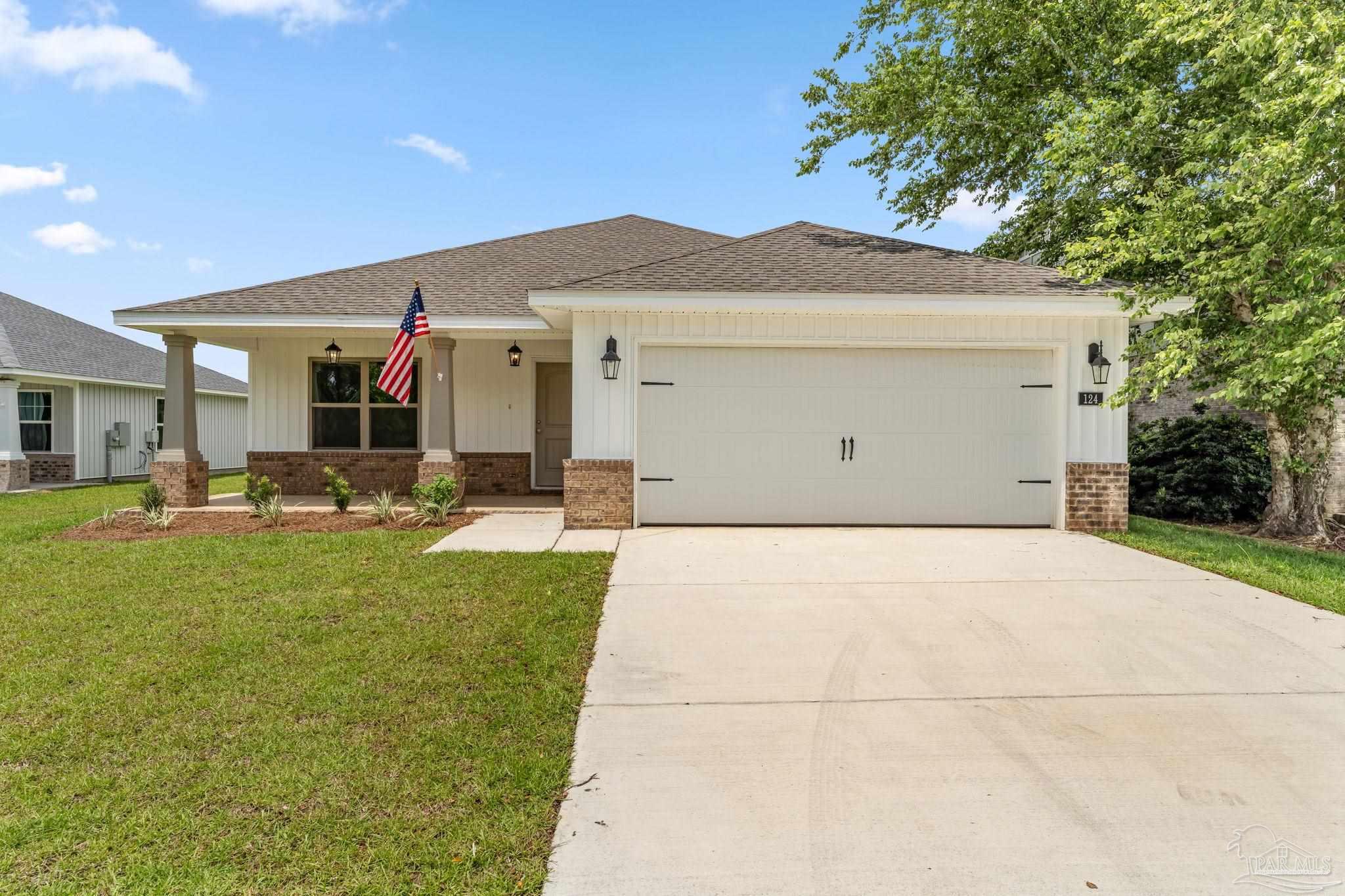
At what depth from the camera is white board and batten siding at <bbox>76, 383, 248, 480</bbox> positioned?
55.4 ft

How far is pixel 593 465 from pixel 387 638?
4.22 m

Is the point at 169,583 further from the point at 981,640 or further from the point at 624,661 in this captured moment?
the point at 981,640

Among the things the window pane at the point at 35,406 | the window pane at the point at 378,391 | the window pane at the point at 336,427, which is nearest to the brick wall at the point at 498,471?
the window pane at the point at 378,391

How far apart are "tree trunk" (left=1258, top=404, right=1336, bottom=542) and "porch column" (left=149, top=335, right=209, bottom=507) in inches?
596

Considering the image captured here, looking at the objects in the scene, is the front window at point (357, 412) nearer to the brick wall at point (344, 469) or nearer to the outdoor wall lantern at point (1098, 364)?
the brick wall at point (344, 469)

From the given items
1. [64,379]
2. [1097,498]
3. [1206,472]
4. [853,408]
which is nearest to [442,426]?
[853,408]

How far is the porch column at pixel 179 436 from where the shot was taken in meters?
10.3

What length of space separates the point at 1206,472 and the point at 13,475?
22.3 metres

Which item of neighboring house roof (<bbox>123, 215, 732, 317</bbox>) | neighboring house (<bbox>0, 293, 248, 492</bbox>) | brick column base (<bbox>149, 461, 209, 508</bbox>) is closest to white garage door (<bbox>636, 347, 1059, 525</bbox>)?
neighboring house roof (<bbox>123, 215, 732, 317</bbox>)

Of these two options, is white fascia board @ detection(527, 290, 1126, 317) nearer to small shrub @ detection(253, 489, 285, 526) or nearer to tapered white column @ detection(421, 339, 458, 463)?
tapered white column @ detection(421, 339, 458, 463)

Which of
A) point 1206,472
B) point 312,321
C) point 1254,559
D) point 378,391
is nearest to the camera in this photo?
point 1254,559

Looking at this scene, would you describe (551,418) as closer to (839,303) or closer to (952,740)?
(839,303)

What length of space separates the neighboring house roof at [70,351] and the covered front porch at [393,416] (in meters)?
7.42

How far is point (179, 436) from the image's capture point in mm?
10383
